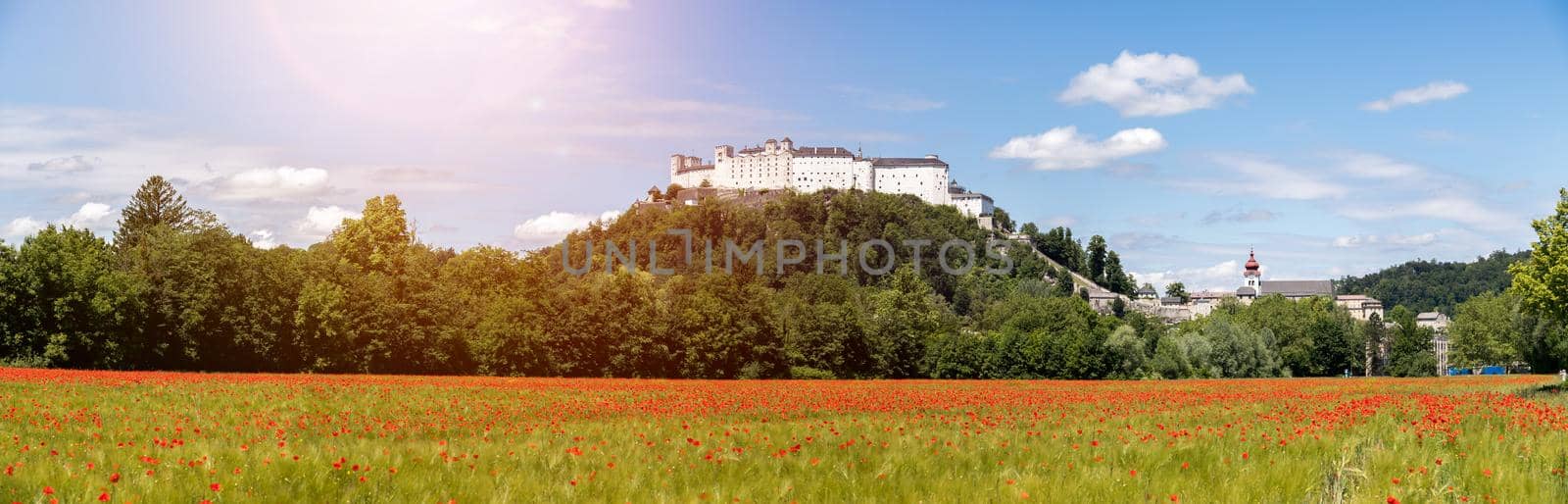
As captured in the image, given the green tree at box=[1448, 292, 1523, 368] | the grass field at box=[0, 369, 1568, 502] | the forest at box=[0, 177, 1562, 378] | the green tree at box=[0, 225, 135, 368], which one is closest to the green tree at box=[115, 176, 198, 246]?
the forest at box=[0, 177, 1562, 378]

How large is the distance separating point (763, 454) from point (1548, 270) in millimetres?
40618

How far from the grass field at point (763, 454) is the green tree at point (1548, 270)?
21051 millimetres

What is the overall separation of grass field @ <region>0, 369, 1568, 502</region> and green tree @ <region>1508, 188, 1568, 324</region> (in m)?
21.1

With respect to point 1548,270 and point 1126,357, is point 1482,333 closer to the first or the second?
point 1126,357

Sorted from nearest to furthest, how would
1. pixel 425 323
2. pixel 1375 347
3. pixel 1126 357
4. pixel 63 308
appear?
pixel 63 308 → pixel 425 323 → pixel 1126 357 → pixel 1375 347

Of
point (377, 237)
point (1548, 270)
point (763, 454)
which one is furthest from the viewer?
point (377, 237)

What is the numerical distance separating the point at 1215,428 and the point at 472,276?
7563 centimetres

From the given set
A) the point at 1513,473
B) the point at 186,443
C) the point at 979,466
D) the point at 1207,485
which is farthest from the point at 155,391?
the point at 1513,473

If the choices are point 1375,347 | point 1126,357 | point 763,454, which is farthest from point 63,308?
point 1375,347

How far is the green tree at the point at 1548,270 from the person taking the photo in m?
41.4

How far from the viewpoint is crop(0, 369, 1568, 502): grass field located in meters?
11.3

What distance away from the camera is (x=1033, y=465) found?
13.2 meters

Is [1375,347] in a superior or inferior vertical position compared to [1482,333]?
inferior

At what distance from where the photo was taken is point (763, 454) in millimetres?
13938
